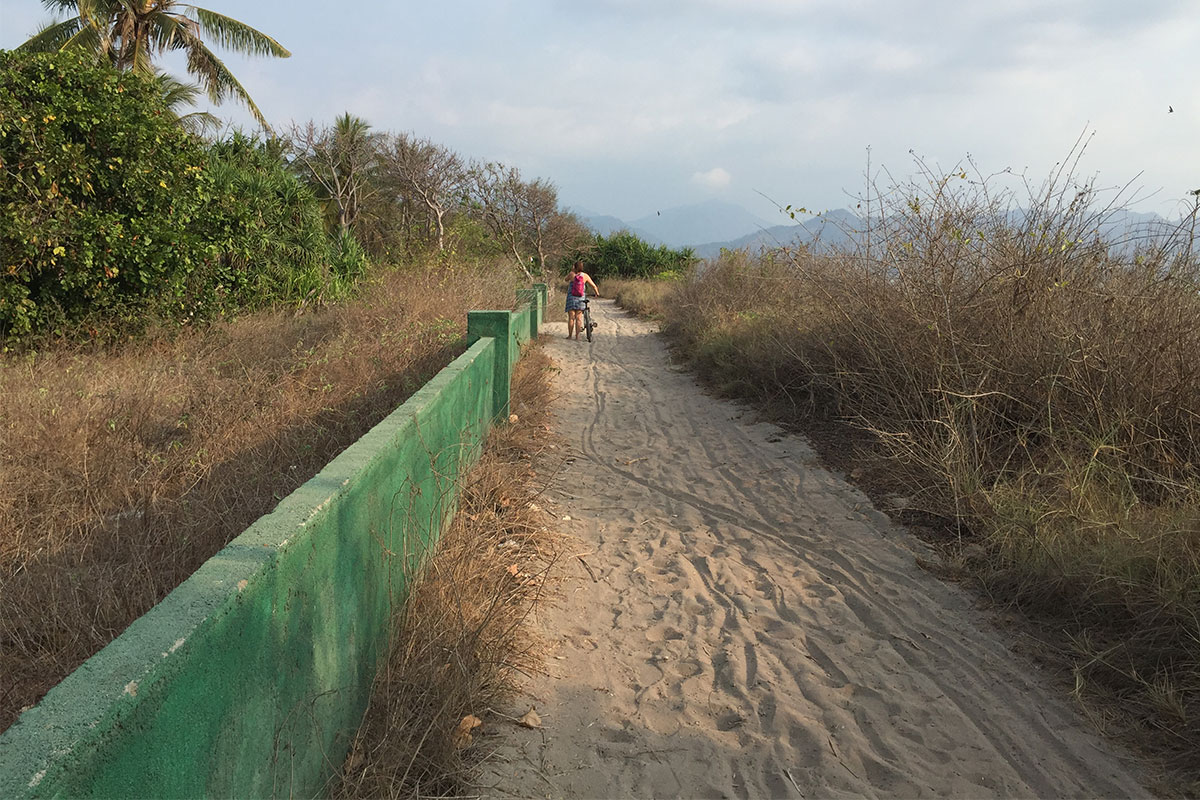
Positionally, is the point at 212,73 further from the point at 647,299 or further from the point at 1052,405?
the point at 1052,405

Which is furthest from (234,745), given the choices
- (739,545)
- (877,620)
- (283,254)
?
(283,254)

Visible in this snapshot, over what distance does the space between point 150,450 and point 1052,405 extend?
6447 mm

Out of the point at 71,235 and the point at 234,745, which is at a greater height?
the point at 71,235

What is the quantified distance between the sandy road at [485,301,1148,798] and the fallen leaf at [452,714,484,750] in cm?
16

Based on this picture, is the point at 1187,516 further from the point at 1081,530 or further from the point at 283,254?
the point at 283,254

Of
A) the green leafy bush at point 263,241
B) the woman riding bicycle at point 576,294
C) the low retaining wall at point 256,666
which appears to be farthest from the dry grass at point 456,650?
the woman riding bicycle at point 576,294

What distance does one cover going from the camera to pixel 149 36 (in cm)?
1628

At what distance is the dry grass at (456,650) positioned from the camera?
2.47 metres

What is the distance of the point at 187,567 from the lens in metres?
3.46

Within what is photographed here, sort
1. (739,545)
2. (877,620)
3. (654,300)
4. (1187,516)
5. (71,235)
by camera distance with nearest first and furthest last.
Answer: (1187,516)
(877,620)
(739,545)
(71,235)
(654,300)

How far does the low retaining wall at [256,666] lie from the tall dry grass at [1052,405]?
3061 mm

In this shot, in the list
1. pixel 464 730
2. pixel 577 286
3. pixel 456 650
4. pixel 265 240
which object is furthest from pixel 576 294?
→ pixel 464 730

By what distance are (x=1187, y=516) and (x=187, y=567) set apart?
4978mm

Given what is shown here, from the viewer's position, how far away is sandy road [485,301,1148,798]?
2.74m
